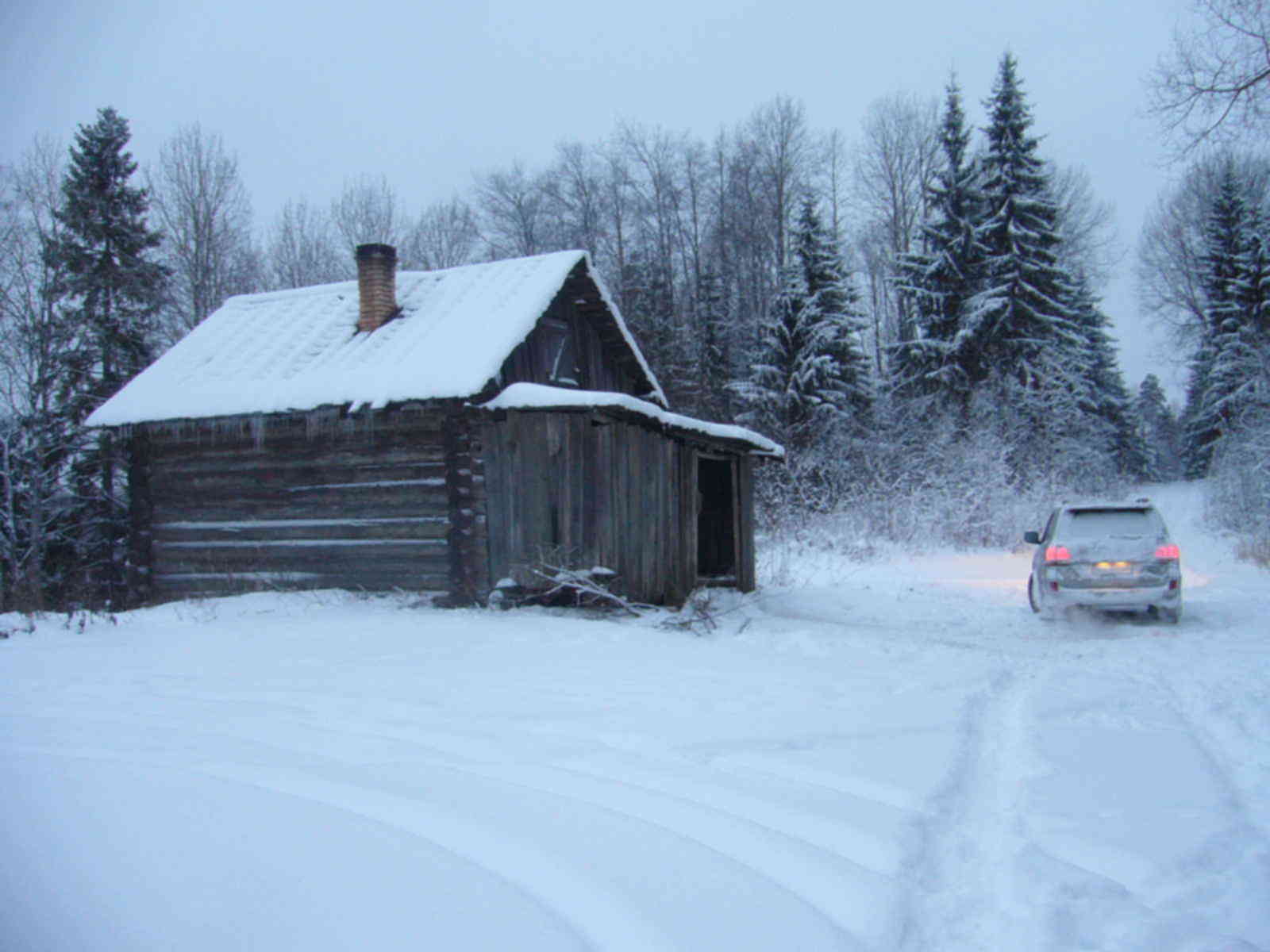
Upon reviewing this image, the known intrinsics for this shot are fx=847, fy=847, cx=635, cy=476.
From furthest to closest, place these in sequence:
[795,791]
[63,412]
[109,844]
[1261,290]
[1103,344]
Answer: [1103,344] → [1261,290] → [63,412] → [795,791] → [109,844]

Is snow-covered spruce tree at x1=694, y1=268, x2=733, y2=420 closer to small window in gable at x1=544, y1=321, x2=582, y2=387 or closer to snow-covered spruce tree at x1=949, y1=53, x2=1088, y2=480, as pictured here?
snow-covered spruce tree at x1=949, y1=53, x2=1088, y2=480

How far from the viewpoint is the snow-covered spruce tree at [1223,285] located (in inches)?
1257

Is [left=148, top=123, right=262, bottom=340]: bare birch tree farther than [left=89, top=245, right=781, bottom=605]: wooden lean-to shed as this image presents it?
Yes

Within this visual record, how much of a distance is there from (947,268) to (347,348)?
21.9 metres

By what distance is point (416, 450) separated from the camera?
1243 cm

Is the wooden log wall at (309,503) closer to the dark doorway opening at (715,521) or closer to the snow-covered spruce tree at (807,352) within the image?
the dark doorway opening at (715,521)

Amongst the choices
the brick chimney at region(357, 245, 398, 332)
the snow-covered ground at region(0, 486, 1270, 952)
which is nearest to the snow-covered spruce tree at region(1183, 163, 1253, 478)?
the brick chimney at region(357, 245, 398, 332)

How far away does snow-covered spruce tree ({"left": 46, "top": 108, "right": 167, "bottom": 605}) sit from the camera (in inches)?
837

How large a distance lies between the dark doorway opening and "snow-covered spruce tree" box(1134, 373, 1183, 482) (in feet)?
184

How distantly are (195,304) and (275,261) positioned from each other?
805 cm

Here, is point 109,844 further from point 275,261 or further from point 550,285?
point 275,261

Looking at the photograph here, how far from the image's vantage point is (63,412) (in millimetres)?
21406

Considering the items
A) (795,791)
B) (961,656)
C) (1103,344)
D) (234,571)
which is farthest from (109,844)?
(1103,344)

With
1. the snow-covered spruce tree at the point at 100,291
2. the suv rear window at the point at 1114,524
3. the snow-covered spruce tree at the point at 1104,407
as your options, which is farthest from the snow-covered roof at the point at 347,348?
the snow-covered spruce tree at the point at 1104,407
